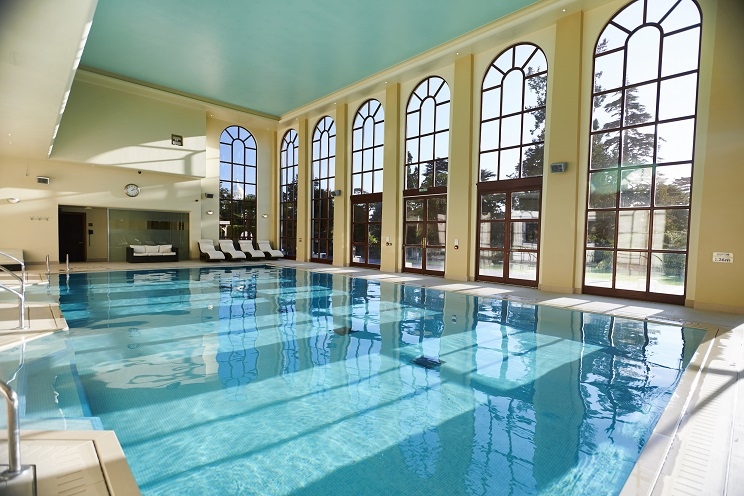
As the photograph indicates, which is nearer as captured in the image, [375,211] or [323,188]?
[375,211]

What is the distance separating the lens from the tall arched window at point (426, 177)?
36.5 ft

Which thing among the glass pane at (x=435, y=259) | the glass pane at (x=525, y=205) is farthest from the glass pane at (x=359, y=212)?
the glass pane at (x=525, y=205)

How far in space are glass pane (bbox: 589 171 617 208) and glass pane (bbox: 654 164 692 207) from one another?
0.73 meters

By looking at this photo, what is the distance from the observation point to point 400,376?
3666 millimetres

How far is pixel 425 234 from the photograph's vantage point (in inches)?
456

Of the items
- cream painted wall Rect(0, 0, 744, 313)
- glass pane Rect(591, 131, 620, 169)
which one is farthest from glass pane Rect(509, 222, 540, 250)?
glass pane Rect(591, 131, 620, 169)

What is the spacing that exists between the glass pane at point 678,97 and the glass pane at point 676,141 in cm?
17

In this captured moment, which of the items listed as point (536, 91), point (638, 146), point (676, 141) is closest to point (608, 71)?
point (536, 91)

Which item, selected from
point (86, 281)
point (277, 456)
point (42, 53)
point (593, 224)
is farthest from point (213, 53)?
point (277, 456)

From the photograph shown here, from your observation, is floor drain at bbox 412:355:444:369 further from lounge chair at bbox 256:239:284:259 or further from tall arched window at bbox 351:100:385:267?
lounge chair at bbox 256:239:284:259

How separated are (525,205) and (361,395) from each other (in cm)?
751

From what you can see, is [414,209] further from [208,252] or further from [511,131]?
[208,252]

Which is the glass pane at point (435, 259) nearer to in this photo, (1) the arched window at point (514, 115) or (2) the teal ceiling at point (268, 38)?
(1) the arched window at point (514, 115)

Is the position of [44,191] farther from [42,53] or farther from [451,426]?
[451,426]
